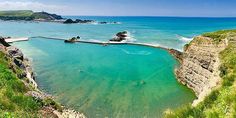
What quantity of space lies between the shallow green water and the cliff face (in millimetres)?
1438

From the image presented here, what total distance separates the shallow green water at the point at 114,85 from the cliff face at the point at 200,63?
1.44 metres

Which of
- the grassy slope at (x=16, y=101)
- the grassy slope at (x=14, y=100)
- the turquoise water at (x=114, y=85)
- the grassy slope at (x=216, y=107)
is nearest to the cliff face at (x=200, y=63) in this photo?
the turquoise water at (x=114, y=85)

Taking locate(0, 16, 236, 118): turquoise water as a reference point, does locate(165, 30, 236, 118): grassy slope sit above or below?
above

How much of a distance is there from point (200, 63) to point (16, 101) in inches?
997

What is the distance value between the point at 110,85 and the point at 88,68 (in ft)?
40.4

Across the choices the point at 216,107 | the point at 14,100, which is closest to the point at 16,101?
the point at 14,100

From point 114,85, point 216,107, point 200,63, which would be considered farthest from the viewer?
point 114,85

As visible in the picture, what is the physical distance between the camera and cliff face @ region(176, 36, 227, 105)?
35.2 metres

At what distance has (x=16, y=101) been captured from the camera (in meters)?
20.7

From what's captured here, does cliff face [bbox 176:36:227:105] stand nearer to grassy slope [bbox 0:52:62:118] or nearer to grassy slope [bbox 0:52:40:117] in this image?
grassy slope [bbox 0:52:62:118]

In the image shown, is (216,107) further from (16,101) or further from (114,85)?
(114,85)

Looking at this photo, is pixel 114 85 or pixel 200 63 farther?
pixel 114 85

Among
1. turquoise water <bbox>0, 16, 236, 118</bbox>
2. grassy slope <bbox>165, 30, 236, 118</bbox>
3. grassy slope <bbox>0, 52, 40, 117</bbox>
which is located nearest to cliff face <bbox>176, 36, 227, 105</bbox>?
turquoise water <bbox>0, 16, 236, 118</bbox>

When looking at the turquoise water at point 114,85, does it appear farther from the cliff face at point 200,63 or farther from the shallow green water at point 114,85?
the cliff face at point 200,63
